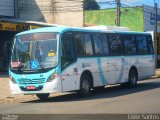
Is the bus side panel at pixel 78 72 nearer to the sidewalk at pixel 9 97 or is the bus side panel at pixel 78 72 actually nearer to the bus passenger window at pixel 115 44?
the bus passenger window at pixel 115 44

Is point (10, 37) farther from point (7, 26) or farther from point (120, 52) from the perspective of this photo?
point (120, 52)

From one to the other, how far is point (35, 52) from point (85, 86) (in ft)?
8.28

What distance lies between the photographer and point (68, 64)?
1798cm

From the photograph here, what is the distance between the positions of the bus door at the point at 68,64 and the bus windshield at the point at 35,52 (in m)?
0.36

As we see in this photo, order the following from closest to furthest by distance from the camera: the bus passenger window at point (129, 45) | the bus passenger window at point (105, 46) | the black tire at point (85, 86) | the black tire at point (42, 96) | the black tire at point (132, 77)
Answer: the black tire at point (85, 86) → the black tire at point (42, 96) → the bus passenger window at point (105, 46) → the bus passenger window at point (129, 45) → the black tire at point (132, 77)

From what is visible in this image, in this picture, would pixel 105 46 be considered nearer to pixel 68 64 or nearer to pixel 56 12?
pixel 68 64

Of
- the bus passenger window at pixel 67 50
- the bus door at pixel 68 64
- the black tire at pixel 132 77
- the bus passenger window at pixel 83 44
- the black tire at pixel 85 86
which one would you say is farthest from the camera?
the black tire at pixel 132 77

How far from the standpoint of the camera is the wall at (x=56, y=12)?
159 ft

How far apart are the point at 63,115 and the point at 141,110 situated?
7.41ft

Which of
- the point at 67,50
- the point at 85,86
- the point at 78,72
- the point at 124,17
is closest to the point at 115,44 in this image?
the point at 85,86

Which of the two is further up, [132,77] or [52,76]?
[52,76]

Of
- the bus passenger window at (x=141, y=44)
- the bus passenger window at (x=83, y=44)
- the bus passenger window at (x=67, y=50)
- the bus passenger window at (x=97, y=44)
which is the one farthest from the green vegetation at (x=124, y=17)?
the bus passenger window at (x=67, y=50)

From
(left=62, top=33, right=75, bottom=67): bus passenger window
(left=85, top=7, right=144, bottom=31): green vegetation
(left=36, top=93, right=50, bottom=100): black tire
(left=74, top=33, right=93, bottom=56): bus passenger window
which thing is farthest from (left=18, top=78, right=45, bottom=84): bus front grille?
(left=85, top=7, right=144, bottom=31): green vegetation

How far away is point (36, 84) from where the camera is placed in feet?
58.1
